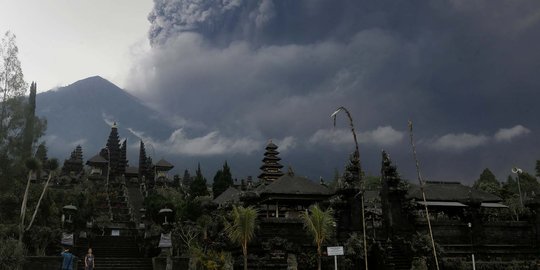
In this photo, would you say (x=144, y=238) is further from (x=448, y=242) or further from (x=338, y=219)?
(x=448, y=242)

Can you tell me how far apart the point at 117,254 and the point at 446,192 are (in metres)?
22.4

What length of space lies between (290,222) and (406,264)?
6.70m

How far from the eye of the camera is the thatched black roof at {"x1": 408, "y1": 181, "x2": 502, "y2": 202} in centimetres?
3225

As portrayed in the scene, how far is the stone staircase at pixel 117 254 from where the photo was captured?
25.5 metres

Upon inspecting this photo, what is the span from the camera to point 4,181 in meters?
33.7

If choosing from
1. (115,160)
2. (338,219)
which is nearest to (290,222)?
(338,219)

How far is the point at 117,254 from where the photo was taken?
28812 millimetres

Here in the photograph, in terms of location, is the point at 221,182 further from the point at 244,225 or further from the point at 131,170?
the point at 131,170

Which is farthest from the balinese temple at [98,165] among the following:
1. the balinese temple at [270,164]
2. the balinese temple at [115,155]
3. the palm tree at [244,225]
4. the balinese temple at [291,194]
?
the palm tree at [244,225]

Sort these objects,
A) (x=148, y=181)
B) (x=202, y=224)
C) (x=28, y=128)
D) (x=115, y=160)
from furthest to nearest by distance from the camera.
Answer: (x=115, y=160) < (x=148, y=181) < (x=28, y=128) < (x=202, y=224)

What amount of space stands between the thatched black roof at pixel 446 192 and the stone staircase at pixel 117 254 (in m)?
18.0

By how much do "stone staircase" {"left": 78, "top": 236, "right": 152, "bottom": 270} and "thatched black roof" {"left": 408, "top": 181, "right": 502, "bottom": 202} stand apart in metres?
18.0

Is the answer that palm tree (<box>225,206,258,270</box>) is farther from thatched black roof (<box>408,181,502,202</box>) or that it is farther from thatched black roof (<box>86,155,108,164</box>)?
thatched black roof (<box>86,155,108,164</box>)

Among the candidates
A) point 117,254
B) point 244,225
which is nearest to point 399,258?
point 244,225
